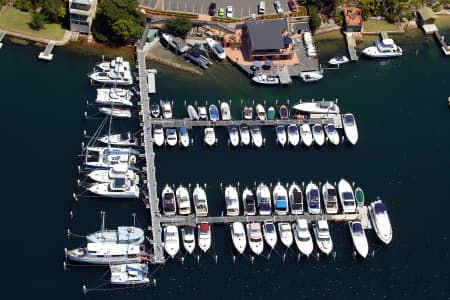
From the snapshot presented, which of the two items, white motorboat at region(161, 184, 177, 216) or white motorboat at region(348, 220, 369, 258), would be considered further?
white motorboat at region(161, 184, 177, 216)

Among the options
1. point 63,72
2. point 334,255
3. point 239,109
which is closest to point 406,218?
point 334,255

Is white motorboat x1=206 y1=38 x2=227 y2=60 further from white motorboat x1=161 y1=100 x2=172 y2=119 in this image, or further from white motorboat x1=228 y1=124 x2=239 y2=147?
white motorboat x1=228 y1=124 x2=239 y2=147

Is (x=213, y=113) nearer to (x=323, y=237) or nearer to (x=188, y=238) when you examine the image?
(x=188, y=238)

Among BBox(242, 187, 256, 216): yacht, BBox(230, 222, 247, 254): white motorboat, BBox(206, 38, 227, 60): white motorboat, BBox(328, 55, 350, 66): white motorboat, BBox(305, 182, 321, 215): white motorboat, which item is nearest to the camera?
BBox(230, 222, 247, 254): white motorboat

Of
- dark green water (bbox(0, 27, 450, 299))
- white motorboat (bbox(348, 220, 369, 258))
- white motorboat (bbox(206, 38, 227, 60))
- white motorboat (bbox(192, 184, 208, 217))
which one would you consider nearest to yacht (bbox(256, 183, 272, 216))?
dark green water (bbox(0, 27, 450, 299))

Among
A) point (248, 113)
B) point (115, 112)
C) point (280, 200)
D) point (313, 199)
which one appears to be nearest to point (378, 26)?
point (248, 113)

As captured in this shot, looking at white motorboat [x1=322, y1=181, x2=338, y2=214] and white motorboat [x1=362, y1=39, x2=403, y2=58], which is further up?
white motorboat [x1=362, y1=39, x2=403, y2=58]

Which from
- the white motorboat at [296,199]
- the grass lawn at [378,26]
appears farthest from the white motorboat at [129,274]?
the grass lawn at [378,26]

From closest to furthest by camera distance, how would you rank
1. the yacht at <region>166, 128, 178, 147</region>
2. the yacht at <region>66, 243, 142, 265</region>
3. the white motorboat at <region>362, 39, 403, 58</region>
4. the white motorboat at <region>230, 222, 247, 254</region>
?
the yacht at <region>66, 243, 142, 265</region> < the white motorboat at <region>230, 222, 247, 254</region> < the yacht at <region>166, 128, 178, 147</region> < the white motorboat at <region>362, 39, 403, 58</region>
